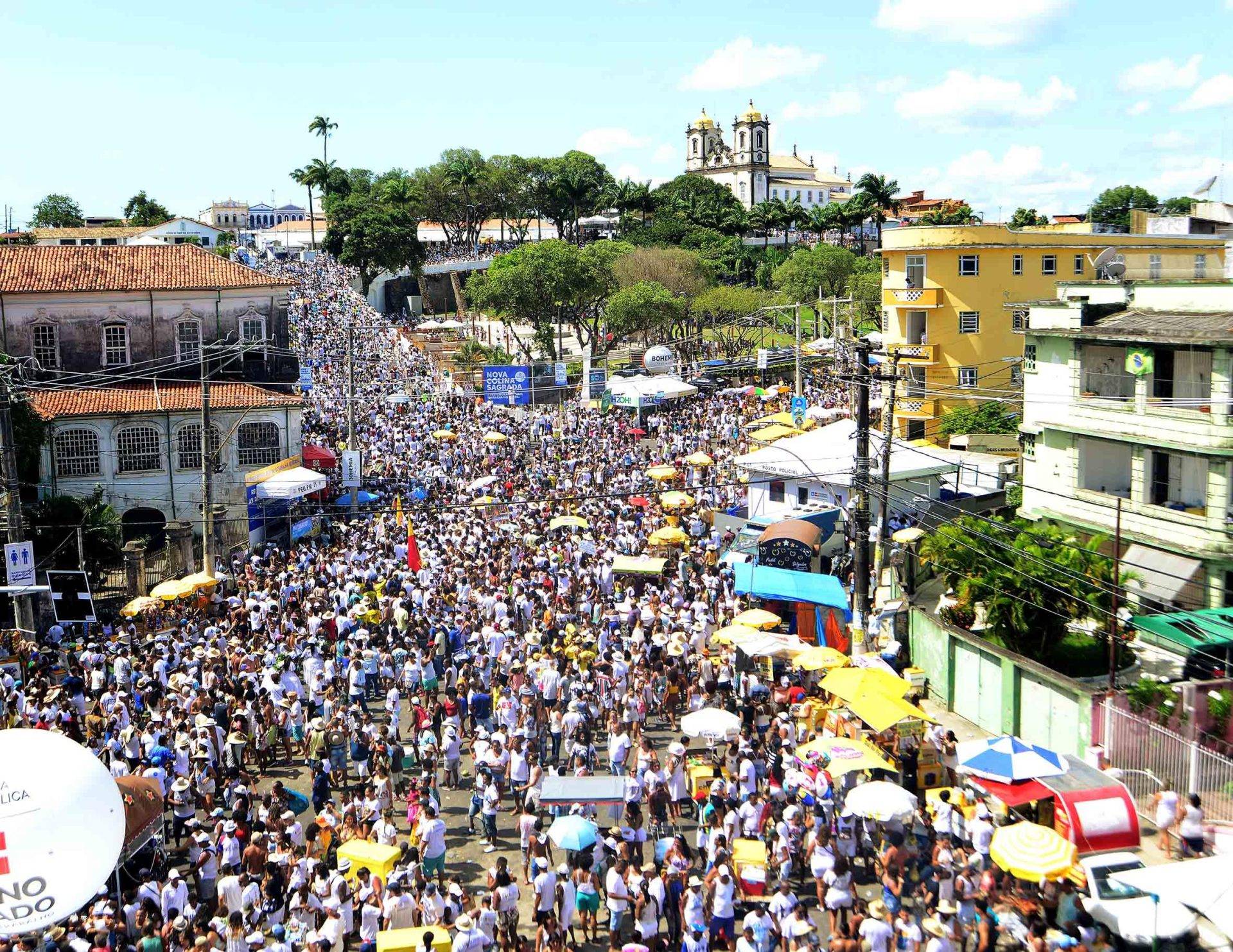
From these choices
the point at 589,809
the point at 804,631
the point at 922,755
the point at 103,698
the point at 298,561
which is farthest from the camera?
the point at 298,561

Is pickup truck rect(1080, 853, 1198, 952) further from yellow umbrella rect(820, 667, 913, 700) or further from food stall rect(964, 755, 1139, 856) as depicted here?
yellow umbrella rect(820, 667, 913, 700)

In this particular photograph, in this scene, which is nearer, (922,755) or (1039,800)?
(1039,800)

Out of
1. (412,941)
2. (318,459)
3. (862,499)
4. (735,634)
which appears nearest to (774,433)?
(318,459)

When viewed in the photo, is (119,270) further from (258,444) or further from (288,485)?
(288,485)

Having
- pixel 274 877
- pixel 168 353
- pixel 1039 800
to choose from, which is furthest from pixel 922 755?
pixel 168 353

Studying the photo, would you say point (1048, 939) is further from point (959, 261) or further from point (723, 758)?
point (959, 261)

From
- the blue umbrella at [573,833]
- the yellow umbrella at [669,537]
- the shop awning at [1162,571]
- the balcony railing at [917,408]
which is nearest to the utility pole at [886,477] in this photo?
the shop awning at [1162,571]

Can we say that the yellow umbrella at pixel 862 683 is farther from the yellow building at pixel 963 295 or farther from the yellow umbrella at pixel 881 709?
the yellow building at pixel 963 295
